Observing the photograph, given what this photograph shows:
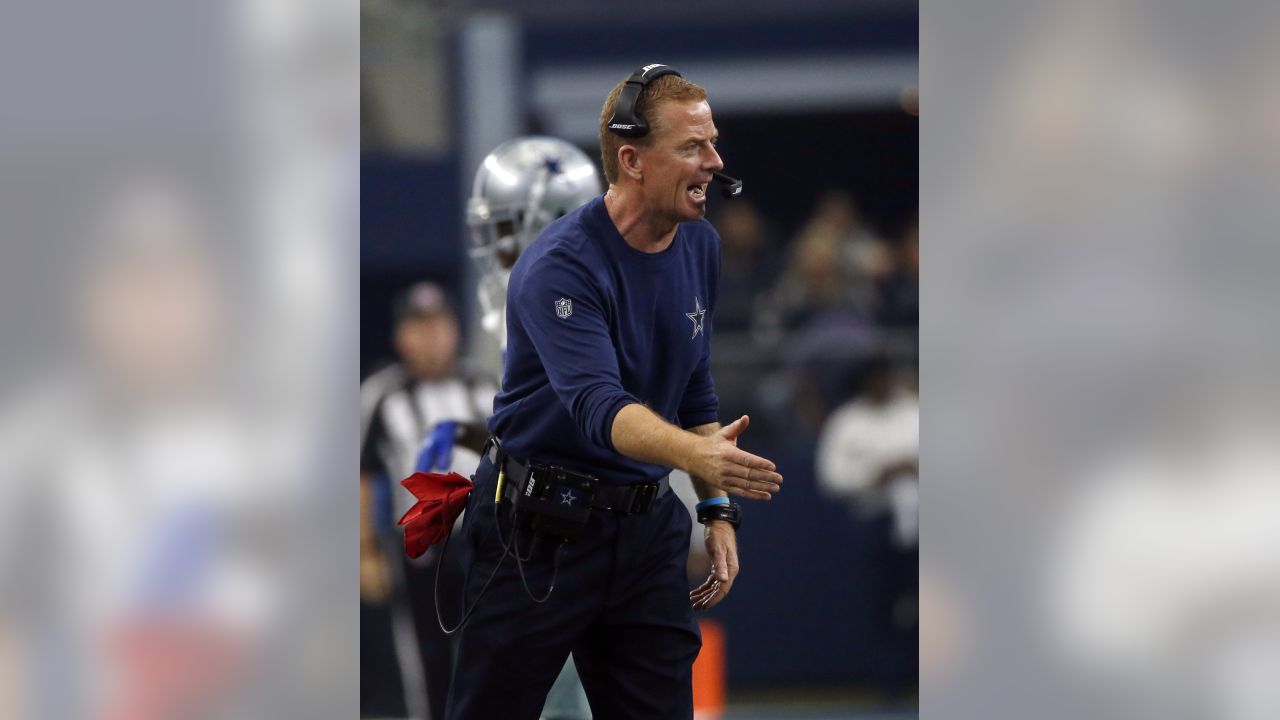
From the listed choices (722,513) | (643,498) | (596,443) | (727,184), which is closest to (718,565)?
(722,513)

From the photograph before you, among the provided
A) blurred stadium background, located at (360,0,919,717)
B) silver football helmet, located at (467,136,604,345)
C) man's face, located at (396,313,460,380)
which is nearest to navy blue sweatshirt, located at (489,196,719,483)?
silver football helmet, located at (467,136,604,345)

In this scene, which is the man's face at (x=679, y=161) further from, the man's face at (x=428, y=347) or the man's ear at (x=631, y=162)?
the man's face at (x=428, y=347)

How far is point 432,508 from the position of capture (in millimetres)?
2938

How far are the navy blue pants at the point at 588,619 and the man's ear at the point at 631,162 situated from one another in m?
0.59

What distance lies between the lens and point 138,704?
2678 millimetres

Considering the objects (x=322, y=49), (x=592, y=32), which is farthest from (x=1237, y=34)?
(x=592, y=32)

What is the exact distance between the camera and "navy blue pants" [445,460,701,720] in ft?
9.17

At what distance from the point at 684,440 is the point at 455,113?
16.2ft

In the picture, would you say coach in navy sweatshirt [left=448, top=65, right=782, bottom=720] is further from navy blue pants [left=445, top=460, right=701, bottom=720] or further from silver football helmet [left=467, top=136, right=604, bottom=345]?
silver football helmet [left=467, top=136, right=604, bottom=345]

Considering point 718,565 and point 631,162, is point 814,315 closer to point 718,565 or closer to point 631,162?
point 718,565

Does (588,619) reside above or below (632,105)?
below

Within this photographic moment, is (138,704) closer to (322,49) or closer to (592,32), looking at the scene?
(322,49)

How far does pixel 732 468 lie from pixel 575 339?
0.43 meters

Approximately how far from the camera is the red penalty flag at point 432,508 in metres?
2.92
